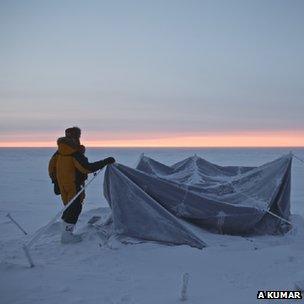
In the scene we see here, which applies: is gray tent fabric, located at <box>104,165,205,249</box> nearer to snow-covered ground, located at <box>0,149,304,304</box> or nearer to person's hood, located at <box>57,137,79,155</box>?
snow-covered ground, located at <box>0,149,304,304</box>

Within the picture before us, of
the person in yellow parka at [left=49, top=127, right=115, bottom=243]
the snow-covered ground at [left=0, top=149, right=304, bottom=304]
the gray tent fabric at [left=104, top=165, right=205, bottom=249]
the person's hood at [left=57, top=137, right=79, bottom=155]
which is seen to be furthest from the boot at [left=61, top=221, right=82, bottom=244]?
the person's hood at [left=57, top=137, right=79, bottom=155]

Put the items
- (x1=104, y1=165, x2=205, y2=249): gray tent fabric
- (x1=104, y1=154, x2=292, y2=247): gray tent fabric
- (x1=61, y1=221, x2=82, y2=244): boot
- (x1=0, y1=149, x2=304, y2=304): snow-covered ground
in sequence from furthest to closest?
(x1=61, y1=221, x2=82, y2=244): boot, (x1=104, y1=154, x2=292, y2=247): gray tent fabric, (x1=104, y1=165, x2=205, y2=249): gray tent fabric, (x1=0, y1=149, x2=304, y2=304): snow-covered ground

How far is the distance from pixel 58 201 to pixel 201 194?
287 inches

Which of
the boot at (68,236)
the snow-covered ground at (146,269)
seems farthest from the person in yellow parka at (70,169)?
the snow-covered ground at (146,269)

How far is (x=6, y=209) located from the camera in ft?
37.5

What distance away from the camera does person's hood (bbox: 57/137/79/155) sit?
6742 mm

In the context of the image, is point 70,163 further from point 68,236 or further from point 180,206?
point 180,206

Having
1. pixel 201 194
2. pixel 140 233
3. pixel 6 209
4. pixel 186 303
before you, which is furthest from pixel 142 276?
pixel 6 209

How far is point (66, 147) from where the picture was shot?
675 cm

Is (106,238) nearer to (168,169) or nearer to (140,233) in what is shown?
(140,233)

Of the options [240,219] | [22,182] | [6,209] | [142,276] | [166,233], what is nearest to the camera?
[142,276]

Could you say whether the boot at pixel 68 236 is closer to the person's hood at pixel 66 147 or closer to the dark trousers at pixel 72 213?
the dark trousers at pixel 72 213

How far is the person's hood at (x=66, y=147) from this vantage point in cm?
674

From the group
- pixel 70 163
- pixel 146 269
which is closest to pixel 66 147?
pixel 70 163
